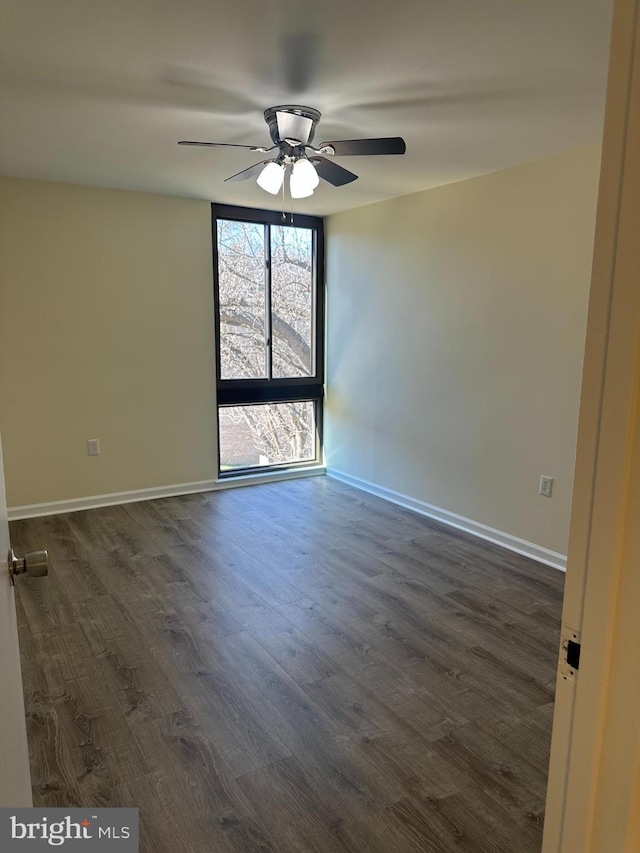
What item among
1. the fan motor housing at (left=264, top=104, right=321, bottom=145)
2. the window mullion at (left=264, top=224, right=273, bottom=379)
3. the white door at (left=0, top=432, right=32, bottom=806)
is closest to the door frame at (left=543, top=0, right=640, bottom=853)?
the white door at (left=0, top=432, right=32, bottom=806)

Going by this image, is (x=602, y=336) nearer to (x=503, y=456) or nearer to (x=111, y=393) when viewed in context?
(x=503, y=456)

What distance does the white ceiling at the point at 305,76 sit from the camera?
5.98 ft

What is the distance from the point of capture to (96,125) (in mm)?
2846

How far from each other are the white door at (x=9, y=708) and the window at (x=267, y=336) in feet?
13.0

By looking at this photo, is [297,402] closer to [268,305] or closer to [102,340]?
[268,305]

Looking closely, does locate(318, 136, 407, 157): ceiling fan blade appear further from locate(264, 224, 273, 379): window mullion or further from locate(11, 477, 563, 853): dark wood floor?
locate(264, 224, 273, 379): window mullion

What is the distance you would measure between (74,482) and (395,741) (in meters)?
3.35

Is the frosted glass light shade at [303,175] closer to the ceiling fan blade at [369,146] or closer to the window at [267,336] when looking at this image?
the ceiling fan blade at [369,146]

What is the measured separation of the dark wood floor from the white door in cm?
69

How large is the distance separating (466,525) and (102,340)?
122 inches

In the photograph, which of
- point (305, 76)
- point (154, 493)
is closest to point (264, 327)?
point (154, 493)

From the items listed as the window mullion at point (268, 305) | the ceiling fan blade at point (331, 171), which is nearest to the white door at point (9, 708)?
the ceiling fan blade at point (331, 171)

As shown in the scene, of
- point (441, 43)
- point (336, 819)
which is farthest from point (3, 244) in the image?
point (336, 819)

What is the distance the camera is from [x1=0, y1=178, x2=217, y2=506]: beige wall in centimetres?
407
